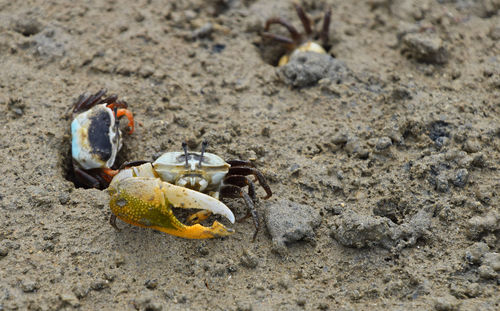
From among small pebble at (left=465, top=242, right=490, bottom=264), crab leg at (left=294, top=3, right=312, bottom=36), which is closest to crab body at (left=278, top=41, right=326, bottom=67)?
crab leg at (left=294, top=3, right=312, bottom=36)

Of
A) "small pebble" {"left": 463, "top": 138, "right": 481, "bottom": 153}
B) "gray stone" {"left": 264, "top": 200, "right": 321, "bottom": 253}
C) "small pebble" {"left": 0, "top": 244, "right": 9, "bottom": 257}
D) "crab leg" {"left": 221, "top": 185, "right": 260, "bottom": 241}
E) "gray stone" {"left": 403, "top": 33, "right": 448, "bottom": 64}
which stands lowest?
"small pebble" {"left": 0, "top": 244, "right": 9, "bottom": 257}

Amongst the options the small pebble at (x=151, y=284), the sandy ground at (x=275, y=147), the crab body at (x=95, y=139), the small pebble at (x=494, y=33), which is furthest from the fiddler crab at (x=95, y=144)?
the small pebble at (x=494, y=33)

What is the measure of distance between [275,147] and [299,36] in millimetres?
1216

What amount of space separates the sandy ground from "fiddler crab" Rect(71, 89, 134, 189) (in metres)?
0.12

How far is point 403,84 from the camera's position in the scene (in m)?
3.91

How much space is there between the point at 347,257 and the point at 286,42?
203 cm

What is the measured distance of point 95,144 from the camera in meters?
3.34

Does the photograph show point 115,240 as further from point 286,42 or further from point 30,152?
point 286,42

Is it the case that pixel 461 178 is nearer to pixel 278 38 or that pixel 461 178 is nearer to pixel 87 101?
pixel 278 38

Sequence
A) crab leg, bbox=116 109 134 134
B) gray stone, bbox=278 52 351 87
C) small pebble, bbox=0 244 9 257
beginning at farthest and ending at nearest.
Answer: gray stone, bbox=278 52 351 87 < crab leg, bbox=116 109 134 134 < small pebble, bbox=0 244 9 257

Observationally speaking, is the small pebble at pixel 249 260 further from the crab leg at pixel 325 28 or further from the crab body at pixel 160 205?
the crab leg at pixel 325 28

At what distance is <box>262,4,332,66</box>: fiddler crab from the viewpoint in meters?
4.30

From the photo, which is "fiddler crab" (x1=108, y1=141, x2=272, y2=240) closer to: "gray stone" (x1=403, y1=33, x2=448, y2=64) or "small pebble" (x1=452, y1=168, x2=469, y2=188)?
"small pebble" (x1=452, y1=168, x2=469, y2=188)

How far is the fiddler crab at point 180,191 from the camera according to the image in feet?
9.05
